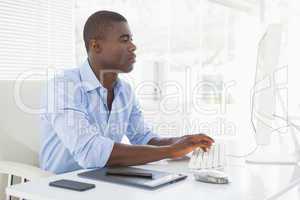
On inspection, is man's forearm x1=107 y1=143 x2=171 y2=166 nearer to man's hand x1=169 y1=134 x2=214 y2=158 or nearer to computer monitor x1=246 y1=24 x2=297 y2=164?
man's hand x1=169 y1=134 x2=214 y2=158

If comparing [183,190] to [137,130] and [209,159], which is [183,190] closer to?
[209,159]

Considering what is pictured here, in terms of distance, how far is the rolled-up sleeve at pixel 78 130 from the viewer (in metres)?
1.18

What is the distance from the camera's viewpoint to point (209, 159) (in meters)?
1.21

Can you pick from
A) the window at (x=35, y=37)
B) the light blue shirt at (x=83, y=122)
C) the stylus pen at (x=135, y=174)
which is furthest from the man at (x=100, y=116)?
the window at (x=35, y=37)

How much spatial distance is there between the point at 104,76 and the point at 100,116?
19cm

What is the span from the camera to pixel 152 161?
1.22 meters

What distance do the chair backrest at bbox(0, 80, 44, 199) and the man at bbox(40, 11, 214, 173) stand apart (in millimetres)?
93

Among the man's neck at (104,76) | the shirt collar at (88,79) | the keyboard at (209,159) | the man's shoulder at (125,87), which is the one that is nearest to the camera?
the keyboard at (209,159)

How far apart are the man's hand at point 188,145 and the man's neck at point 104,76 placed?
1.49ft

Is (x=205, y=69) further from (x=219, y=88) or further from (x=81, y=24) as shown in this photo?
(x=81, y=24)

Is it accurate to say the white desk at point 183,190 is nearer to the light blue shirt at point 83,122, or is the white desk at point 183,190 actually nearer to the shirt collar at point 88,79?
the light blue shirt at point 83,122

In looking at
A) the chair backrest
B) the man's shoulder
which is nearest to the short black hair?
the man's shoulder

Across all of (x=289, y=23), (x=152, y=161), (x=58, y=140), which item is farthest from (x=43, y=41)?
(x=289, y=23)

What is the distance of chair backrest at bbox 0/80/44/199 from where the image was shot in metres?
1.48
